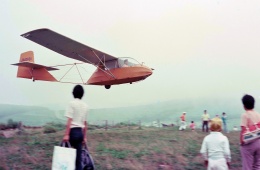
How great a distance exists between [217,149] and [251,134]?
19.2 inches

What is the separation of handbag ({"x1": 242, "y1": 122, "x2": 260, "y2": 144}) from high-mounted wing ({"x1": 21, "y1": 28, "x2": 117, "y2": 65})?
18.1ft

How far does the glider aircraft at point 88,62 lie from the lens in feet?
25.7

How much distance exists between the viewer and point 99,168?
476 cm

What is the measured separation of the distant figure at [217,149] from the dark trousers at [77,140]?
1372 millimetres

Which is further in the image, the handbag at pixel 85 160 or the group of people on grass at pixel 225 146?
the handbag at pixel 85 160

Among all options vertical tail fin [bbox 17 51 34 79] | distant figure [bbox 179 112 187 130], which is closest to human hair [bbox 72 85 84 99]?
vertical tail fin [bbox 17 51 34 79]

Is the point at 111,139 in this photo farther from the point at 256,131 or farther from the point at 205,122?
the point at 256,131

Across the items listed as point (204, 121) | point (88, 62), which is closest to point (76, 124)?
point (88, 62)

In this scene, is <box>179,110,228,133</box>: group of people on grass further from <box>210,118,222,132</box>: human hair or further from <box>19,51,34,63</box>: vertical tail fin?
<box>210,118,222,132</box>: human hair

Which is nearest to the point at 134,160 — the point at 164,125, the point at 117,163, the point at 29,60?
the point at 117,163

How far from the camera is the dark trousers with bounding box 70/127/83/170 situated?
326cm

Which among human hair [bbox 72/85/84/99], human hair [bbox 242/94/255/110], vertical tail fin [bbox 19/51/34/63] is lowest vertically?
human hair [bbox 242/94/255/110]

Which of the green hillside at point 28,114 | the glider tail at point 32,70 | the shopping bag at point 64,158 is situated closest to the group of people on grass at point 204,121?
the green hillside at point 28,114

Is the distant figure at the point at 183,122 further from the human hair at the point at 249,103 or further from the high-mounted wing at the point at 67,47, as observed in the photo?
the human hair at the point at 249,103
